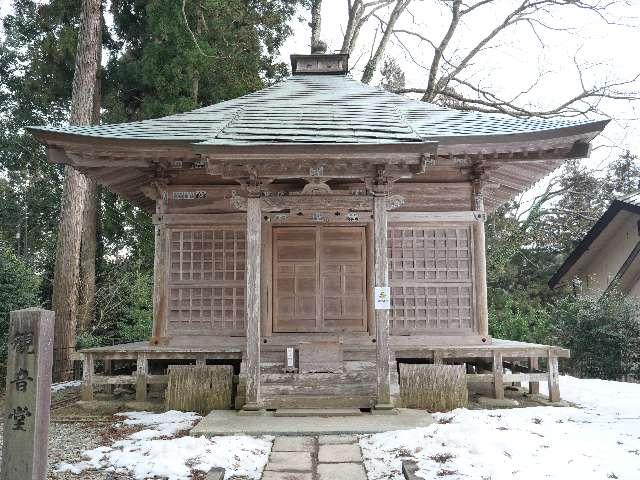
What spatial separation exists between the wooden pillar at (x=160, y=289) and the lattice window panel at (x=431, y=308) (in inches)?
151

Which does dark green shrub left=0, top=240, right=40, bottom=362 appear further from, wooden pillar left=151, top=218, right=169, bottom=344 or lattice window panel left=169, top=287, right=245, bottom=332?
lattice window panel left=169, top=287, right=245, bottom=332

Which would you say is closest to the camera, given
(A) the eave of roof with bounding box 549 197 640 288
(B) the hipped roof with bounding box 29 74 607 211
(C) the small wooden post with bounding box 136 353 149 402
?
(B) the hipped roof with bounding box 29 74 607 211

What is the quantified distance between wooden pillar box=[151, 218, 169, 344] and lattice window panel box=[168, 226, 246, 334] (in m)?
0.10

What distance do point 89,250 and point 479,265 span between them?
1179cm

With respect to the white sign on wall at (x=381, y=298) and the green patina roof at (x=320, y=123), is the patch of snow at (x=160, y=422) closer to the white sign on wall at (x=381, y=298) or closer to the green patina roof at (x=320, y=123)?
the white sign on wall at (x=381, y=298)

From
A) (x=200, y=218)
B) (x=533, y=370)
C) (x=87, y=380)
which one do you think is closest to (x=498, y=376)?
(x=533, y=370)

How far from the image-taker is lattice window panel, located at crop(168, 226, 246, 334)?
30.6 ft

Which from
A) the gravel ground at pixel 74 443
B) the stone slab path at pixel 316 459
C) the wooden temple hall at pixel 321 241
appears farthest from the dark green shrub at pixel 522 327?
the gravel ground at pixel 74 443

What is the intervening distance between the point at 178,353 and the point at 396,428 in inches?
145

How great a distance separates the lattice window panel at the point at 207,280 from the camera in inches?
367

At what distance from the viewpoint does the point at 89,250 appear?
643 inches

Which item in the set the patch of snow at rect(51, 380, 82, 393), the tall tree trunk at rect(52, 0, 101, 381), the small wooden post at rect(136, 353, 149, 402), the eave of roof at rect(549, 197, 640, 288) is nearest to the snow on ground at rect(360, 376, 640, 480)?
the small wooden post at rect(136, 353, 149, 402)

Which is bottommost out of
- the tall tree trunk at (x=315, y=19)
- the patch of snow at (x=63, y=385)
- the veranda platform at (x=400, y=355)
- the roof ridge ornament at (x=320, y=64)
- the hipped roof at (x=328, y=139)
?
the patch of snow at (x=63, y=385)

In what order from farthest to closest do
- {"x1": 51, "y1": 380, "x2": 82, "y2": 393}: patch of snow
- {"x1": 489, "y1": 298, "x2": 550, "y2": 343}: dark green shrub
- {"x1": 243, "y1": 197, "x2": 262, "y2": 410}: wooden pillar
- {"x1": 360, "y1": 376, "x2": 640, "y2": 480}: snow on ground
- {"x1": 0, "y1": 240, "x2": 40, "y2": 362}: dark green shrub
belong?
1. {"x1": 489, "y1": 298, "x2": 550, "y2": 343}: dark green shrub
2. {"x1": 0, "y1": 240, "x2": 40, "y2": 362}: dark green shrub
3. {"x1": 51, "y1": 380, "x2": 82, "y2": 393}: patch of snow
4. {"x1": 243, "y1": 197, "x2": 262, "y2": 410}: wooden pillar
5. {"x1": 360, "y1": 376, "x2": 640, "y2": 480}: snow on ground
